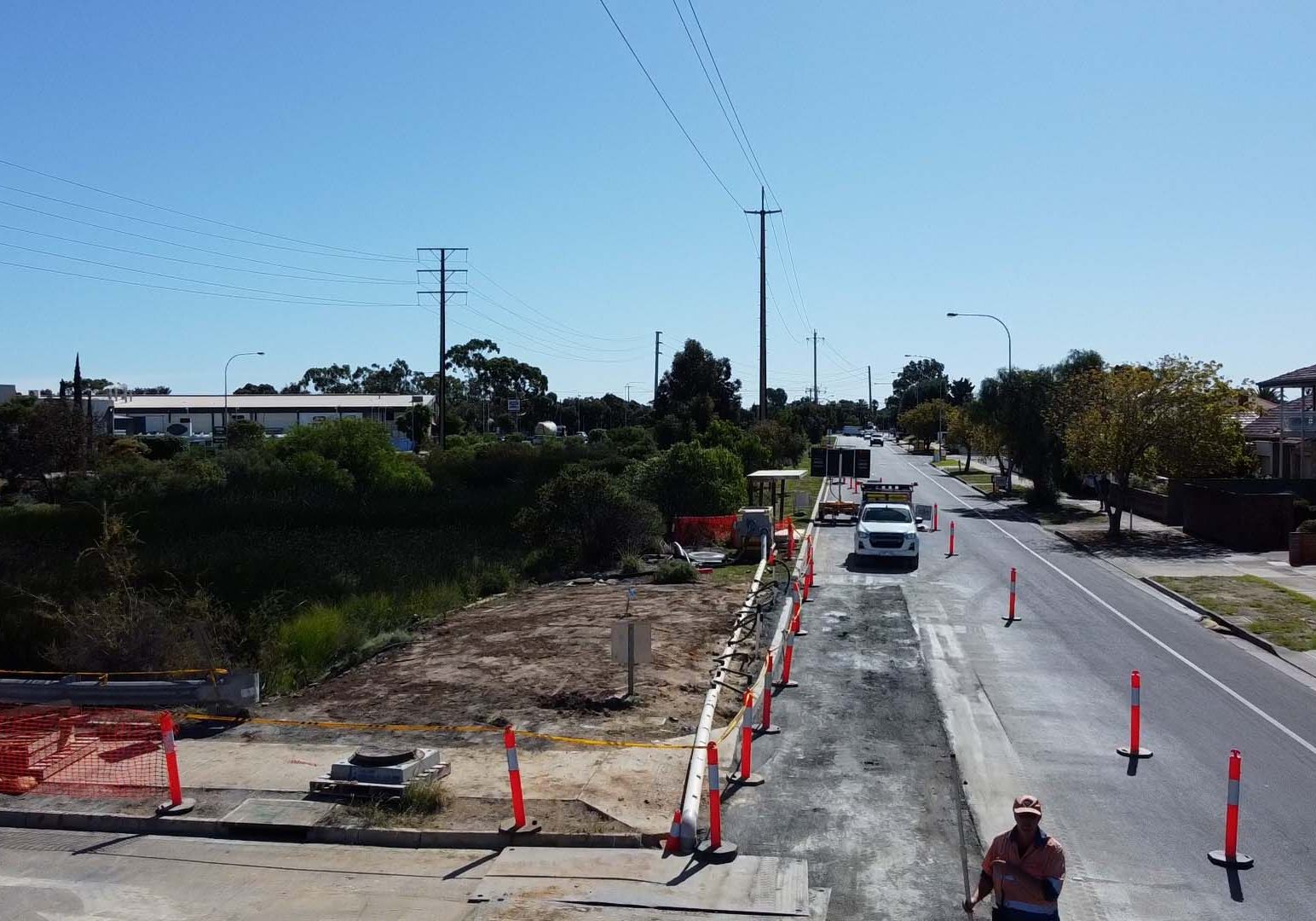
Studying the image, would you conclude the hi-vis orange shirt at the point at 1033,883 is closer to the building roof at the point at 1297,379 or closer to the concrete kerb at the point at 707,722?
the concrete kerb at the point at 707,722

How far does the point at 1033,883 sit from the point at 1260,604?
20131mm

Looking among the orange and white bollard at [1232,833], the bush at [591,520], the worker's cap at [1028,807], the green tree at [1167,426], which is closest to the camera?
the worker's cap at [1028,807]

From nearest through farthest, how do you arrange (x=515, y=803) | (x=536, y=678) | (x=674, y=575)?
1. (x=515, y=803)
2. (x=536, y=678)
3. (x=674, y=575)

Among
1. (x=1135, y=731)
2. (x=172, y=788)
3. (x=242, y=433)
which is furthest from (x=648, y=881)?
(x=242, y=433)

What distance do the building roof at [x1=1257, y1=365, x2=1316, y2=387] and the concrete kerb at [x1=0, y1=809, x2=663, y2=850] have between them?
3933 cm

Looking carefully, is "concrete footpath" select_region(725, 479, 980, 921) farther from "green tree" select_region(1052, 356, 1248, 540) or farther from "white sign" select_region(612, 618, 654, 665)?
"green tree" select_region(1052, 356, 1248, 540)

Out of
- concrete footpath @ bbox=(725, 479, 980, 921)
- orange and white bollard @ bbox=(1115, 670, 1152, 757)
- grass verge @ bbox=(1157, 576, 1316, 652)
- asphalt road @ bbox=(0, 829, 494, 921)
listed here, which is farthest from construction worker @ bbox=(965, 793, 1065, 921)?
grass verge @ bbox=(1157, 576, 1316, 652)

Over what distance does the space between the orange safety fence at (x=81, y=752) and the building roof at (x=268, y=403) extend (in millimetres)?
103189

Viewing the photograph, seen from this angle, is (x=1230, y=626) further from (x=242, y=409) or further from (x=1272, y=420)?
(x=242, y=409)

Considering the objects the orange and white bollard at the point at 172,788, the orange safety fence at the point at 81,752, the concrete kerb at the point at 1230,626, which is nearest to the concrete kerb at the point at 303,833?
the orange and white bollard at the point at 172,788

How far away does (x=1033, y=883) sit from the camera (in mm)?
Result: 6719

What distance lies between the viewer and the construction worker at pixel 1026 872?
263 inches

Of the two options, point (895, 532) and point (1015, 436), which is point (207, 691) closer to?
point (895, 532)

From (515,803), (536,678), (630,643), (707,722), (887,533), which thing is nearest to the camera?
(515,803)
